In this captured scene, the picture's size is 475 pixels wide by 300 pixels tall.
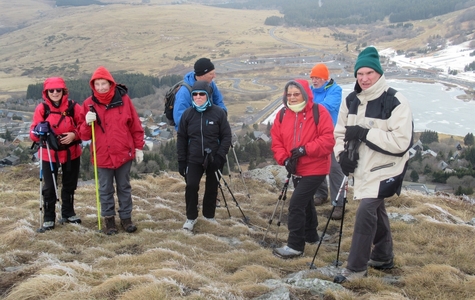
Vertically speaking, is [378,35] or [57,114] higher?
[378,35]

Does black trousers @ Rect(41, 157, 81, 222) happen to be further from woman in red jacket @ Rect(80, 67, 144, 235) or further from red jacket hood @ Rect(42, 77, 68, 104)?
red jacket hood @ Rect(42, 77, 68, 104)

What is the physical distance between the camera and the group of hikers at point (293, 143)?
5.04 metres

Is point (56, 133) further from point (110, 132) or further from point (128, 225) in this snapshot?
point (128, 225)

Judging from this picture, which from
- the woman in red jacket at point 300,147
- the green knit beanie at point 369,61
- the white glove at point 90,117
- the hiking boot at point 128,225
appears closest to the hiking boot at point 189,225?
the hiking boot at point 128,225

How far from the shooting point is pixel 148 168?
38.8 meters

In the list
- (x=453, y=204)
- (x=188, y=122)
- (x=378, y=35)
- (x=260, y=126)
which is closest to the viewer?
(x=188, y=122)

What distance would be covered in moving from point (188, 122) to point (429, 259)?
15.3 ft

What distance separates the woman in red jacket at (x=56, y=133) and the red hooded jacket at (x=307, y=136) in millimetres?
3696

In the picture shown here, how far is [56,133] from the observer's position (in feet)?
23.3

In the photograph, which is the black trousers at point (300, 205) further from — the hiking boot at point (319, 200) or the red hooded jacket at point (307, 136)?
the hiking boot at point (319, 200)

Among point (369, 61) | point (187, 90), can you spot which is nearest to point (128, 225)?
point (187, 90)

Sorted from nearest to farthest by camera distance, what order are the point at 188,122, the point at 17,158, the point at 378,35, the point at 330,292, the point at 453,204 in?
the point at 330,292, the point at 188,122, the point at 453,204, the point at 17,158, the point at 378,35

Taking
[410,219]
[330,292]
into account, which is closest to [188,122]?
[330,292]

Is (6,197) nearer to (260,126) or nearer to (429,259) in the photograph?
(429,259)
